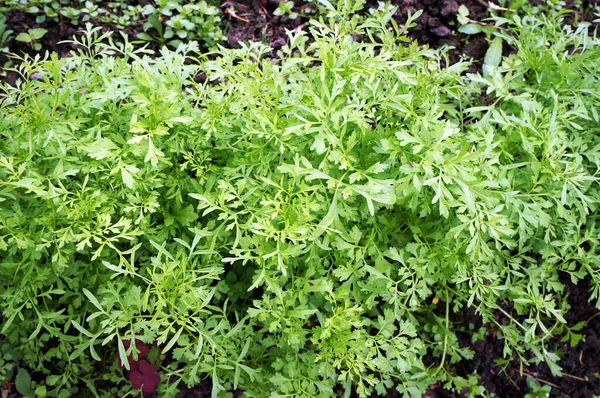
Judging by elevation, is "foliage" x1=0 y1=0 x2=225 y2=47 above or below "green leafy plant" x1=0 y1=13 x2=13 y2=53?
above

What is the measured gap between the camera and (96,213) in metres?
2.23

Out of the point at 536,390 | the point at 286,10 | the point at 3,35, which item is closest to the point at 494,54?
the point at 286,10

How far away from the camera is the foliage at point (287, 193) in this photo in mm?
2139

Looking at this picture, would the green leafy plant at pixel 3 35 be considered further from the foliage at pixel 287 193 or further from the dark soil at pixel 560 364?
Result: the dark soil at pixel 560 364

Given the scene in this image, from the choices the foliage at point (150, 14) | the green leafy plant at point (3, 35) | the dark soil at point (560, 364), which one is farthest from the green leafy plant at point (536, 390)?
the green leafy plant at point (3, 35)

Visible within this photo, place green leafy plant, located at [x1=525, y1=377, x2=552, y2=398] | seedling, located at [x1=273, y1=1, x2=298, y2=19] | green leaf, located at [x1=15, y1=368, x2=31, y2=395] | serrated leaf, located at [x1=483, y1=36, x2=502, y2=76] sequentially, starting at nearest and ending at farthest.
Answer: green leaf, located at [x1=15, y1=368, x2=31, y2=395] < green leafy plant, located at [x1=525, y1=377, x2=552, y2=398] < serrated leaf, located at [x1=483, y1=36, x2=502, y2=76] < seedling, located at [x1=273, y1=1, x2=298, y2=19]

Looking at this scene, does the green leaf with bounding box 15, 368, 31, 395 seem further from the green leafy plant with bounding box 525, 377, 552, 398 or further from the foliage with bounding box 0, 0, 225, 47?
the green leafy plant with bounding box 525, 377, 552, 398

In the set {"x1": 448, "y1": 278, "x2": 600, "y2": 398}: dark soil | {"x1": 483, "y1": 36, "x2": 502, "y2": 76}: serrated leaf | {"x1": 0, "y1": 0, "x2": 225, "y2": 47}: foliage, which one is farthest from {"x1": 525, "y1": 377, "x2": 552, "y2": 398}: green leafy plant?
{"x1": 0, "y1": 0, "x2": 225, "y2": 47}: foliage

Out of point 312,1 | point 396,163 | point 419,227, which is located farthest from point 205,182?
point 312,1

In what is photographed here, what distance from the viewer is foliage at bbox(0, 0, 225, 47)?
3.75m

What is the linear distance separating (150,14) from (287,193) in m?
2.26

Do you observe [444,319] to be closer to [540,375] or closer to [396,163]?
[540,375]

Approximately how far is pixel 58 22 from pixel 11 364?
7.35 feet

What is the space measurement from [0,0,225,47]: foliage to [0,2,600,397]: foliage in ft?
4.07
